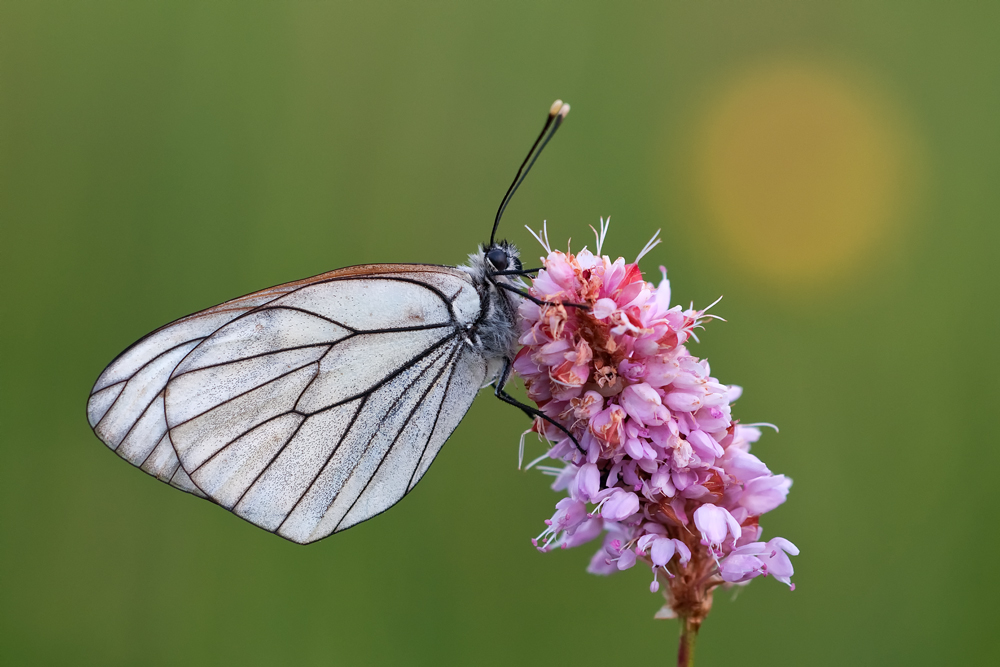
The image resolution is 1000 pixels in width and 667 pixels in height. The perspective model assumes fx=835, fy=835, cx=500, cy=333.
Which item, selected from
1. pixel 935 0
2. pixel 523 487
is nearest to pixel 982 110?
pixel 935 0

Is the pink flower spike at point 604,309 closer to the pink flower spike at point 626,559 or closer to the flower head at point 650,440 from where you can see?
the flower head at point 650,440

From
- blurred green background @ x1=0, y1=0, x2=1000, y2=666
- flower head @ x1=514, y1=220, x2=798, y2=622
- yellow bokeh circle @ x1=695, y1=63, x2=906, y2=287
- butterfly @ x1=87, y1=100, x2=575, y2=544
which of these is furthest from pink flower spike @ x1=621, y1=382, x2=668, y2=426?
yellow bokeh circle @ x1=695, y1=63, x2=906, y2=287

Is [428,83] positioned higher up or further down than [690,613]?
higher up

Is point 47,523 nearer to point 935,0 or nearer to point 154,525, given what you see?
point 154,525

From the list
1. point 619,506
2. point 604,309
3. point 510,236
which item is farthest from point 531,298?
point 510,236

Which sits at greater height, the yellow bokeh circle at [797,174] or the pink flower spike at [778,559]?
the yellow bokeh circle at [797,174]

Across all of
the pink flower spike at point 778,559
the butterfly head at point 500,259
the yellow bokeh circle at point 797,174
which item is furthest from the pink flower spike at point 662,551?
the yellow bokeh circle at point 797,174

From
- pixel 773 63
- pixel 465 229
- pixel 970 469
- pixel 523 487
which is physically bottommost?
pixel 523 487
